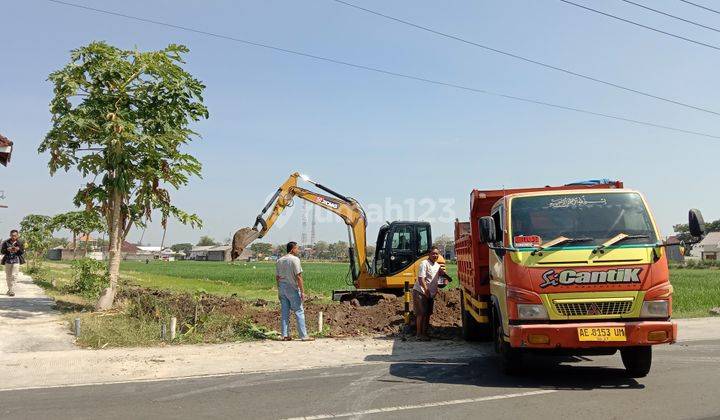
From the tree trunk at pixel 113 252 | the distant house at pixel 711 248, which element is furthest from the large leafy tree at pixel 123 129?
the distant house at pixel 711 248

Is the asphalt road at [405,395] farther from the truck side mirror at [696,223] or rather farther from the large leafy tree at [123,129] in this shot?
the large leafy tree at [123,129]

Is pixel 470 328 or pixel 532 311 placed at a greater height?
pixel 532 311

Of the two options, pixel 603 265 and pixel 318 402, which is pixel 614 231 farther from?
pixel 318 402

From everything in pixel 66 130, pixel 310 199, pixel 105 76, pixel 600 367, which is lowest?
pixel 600 367

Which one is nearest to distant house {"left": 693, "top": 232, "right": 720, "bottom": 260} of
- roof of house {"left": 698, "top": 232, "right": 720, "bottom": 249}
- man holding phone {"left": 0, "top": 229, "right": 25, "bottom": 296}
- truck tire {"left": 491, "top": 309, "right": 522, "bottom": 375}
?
roof of house {"left": 698, "top": 232, "right": 720, "bottom": 249}

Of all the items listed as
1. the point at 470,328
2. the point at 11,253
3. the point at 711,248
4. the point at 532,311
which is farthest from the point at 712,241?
the point at 532,311

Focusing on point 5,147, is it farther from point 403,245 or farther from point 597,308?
point 597,308

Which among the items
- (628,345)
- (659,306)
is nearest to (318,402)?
(628,345)

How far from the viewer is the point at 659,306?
6.93 metres

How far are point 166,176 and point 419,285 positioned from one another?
21.2 ft

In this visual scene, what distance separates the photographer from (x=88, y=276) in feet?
55.4

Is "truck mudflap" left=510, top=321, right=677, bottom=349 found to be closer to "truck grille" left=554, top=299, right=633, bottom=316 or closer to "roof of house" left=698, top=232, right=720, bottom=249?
"truck grille" left=554, top=299, right=633, bottom=316

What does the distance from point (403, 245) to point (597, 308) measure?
990 cm

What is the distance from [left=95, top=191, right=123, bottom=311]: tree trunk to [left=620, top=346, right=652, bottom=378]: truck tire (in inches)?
425
